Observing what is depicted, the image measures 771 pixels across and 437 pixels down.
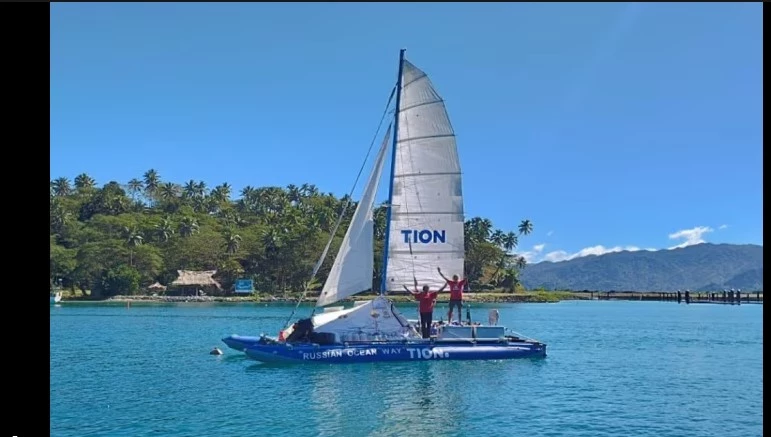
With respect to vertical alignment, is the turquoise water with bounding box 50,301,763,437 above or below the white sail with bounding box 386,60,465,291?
below

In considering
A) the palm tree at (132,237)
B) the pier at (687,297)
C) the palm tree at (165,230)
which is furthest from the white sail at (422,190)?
the palm tree at (165,230)

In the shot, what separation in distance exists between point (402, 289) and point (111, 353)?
15.0 meters

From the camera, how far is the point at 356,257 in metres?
27.3

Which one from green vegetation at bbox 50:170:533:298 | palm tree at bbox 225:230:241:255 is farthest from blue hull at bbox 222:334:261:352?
palm tree at bbox 225:230:241:255

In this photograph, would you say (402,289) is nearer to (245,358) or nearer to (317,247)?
(245,358)

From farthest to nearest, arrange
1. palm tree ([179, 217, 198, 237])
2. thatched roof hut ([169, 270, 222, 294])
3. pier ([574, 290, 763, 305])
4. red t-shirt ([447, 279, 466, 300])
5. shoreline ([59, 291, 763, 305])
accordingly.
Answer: palm tree ([179, 217, 198, 237])
pier ([574, 290, 763, 305])
thatched roof hut ([169, 270, 222, 294])
shoreline ([59, 291, 763, 305])
red t-shirt ([447, 279, 466, 300])

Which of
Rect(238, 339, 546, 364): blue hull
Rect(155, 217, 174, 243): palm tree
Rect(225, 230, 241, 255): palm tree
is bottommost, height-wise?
Rect(238, 339, 546, 364): blue hull

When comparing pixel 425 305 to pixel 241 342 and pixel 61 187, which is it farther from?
pixel 61 187

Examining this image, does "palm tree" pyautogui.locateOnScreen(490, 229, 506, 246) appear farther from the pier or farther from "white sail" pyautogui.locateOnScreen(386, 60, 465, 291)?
"white sail" pyautogui.locateOnScreen(386, 60, 465, 291)

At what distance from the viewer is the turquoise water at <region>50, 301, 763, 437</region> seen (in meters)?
16.9

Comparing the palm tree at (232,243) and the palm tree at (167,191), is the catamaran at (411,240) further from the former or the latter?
the palm tree at (167,191)

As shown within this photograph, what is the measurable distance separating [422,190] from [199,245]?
3094 inches

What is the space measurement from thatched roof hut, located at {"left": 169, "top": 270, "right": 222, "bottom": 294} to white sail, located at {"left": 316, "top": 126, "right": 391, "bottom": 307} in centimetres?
7301

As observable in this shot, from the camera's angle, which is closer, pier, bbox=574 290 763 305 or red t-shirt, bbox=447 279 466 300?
red t-shirt, bbox=447 279 466 300
